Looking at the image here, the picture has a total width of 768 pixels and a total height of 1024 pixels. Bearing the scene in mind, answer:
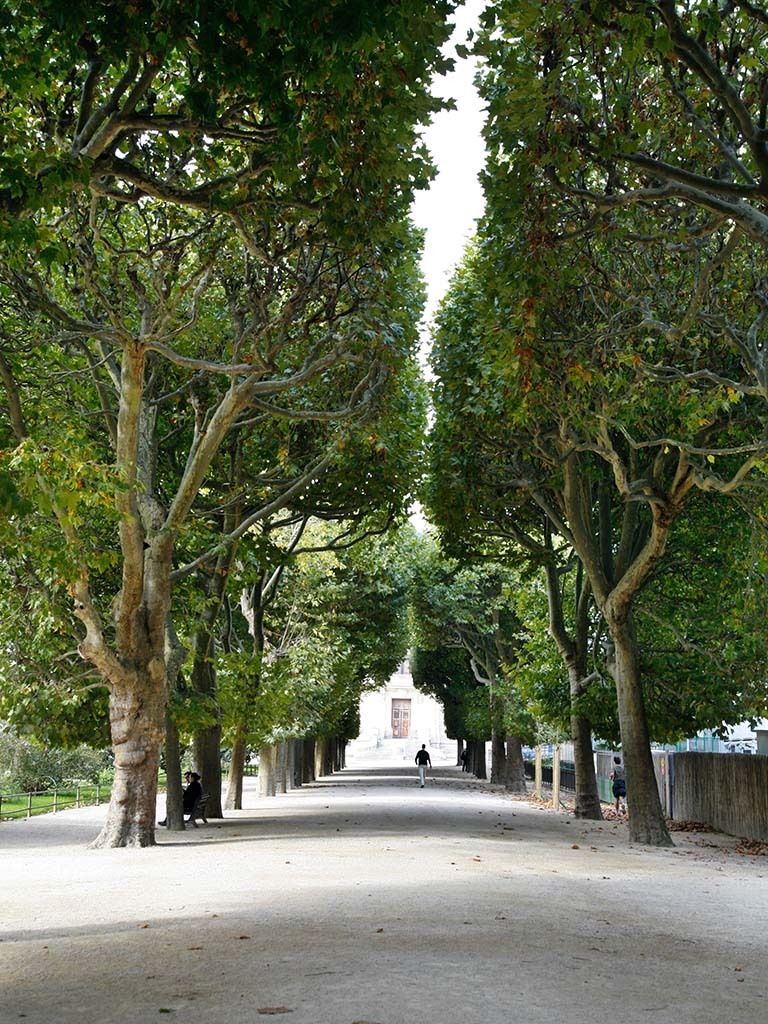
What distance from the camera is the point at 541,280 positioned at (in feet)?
35.1

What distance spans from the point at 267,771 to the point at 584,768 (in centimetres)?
1466

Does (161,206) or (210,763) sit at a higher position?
(161,206)

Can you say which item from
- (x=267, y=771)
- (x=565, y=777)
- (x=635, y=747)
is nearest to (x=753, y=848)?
(x=635, y=747)

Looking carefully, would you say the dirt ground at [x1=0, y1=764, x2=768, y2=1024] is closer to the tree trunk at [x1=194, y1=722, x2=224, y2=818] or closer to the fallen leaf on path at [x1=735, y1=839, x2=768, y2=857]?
the fallen leaf on path at [x1=735, y1=839, x2=768, y2=857]

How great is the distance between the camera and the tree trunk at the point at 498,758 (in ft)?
140

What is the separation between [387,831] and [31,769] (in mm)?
21472

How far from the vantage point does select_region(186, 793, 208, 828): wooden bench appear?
22.3m

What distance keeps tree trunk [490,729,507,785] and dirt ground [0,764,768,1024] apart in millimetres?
24825

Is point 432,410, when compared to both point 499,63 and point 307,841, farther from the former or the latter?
point 499,63

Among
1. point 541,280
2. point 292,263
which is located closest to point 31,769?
point 292,263

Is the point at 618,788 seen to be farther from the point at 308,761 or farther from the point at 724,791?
the point at 308,761

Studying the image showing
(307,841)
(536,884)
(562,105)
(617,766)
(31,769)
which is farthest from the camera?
(31,769)

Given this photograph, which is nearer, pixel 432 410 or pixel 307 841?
pixel 307 841

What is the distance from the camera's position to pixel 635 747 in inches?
758
